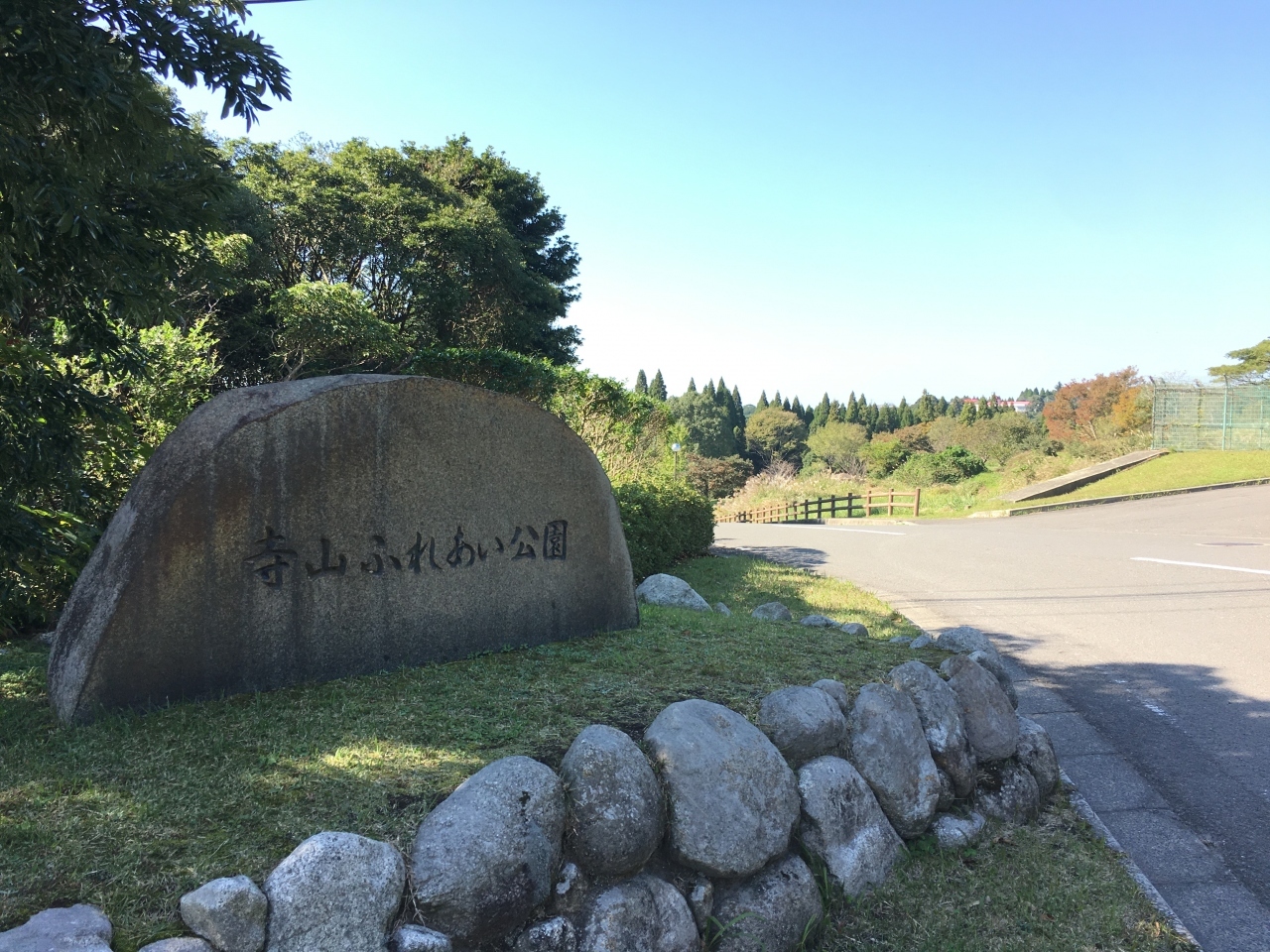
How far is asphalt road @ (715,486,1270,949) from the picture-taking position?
12.9 ft

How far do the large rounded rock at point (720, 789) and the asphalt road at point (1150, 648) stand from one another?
5.65 feet

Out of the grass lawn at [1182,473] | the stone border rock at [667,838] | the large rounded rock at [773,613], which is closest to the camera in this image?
the stone border rock at [667,838]

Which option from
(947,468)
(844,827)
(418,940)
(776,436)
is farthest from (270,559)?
(776,436)

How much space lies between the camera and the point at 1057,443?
115 feet

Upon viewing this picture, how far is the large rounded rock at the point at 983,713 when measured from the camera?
425 centimetres

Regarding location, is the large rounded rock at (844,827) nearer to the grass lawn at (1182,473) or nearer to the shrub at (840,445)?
the grass lawn at (1182,473)

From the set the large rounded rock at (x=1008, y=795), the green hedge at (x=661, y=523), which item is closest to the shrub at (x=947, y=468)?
the green hedge at (x=661, y=523)

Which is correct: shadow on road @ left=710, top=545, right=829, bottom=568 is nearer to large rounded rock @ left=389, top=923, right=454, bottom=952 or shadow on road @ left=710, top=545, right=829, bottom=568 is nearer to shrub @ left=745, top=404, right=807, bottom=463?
large rounded rock @ left=389, top=923, right=454, bottom=952

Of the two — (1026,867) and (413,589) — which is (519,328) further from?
(1026,867)

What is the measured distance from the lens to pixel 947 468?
34531 millimetres

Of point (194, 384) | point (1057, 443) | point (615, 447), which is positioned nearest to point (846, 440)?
point (1057, 443)

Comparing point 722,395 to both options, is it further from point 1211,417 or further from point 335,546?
point 335,546

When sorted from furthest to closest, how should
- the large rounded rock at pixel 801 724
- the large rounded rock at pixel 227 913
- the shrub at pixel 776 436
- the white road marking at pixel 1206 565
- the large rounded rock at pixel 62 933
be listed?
the shrub at pixel 776 436 < the white road marking at pixel 1206 565 < the large rounded rock at pixel 801 724 < the large rounded rock at pixel 227 913 < the large rounded rock at pixel 62 933

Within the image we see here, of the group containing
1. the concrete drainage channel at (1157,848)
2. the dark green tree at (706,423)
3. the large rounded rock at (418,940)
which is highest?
the dark green tree at (706,423)
